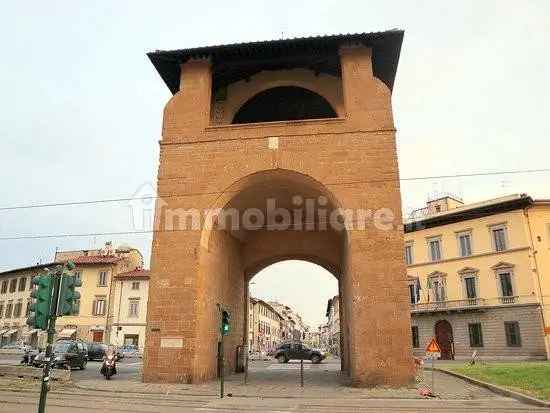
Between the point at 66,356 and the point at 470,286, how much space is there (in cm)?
2986

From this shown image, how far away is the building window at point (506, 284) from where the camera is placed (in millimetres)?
34659

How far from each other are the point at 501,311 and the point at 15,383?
3233 centimetres

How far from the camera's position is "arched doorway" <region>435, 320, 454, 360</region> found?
37.3 meters

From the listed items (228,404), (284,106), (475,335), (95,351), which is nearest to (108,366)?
(228,404)

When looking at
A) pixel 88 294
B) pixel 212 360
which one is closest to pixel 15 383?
pixel 212 360

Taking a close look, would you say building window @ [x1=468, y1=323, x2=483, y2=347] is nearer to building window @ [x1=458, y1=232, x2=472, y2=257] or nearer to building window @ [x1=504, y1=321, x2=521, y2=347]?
building window @ [x1=504, y1=321, x2=521, y2=347]

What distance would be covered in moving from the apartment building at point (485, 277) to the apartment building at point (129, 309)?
90.5ft

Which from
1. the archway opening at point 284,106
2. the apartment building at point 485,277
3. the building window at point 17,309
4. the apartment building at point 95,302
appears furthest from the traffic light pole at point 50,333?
the building window at point 17,309

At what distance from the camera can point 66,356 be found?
75.4 ft

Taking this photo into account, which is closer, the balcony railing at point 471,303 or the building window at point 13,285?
the balcony railing at point 471,303

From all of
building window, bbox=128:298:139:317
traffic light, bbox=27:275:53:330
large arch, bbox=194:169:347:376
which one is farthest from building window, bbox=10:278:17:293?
traffic light, bbox=27:275:53:330

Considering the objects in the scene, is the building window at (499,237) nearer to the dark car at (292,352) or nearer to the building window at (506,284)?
the building window at (506,284)

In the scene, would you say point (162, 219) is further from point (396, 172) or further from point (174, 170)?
point (396, 172)

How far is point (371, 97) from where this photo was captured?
54.7 feet
